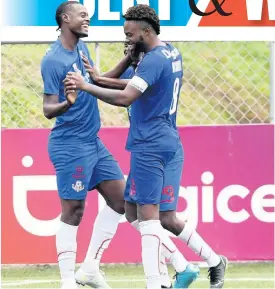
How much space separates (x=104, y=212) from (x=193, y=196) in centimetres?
173

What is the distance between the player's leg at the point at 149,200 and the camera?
830 centimetres

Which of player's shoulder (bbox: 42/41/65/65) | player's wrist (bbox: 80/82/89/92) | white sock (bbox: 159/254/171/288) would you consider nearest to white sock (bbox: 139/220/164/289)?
white sock (bbox: 159/254/171/288)

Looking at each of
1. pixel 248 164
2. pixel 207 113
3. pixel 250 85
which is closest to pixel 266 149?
pixel 248 164

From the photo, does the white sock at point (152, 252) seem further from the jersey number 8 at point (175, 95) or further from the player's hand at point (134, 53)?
the player's hand at point (134, 53)

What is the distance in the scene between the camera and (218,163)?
1057 cm

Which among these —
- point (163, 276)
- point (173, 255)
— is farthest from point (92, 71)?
point (163, 276)

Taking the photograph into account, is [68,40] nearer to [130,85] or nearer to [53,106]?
[53,106]

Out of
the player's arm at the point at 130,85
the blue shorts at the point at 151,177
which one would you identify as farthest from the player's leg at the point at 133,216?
the player's arm at the point at 130,85

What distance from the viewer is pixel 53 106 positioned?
8.39 meters

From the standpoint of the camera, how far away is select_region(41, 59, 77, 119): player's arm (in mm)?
8336

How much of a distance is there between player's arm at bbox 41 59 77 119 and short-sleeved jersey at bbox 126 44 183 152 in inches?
18.0

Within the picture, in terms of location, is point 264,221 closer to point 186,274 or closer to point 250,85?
point 186,274

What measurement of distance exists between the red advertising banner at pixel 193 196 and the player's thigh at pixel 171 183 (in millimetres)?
1914

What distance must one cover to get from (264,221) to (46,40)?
2300 mm
